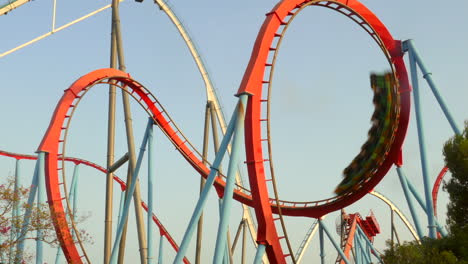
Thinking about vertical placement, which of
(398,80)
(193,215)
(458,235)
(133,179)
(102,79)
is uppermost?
(102,79)

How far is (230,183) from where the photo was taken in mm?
11195

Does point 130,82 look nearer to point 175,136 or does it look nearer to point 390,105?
point 175,136

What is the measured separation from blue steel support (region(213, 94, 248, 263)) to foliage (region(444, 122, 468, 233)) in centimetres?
389

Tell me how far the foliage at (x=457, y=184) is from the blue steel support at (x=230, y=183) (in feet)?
12.8

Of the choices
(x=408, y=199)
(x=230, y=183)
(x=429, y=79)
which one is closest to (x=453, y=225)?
(x=408, y=199)

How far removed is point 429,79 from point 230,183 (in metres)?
5.13

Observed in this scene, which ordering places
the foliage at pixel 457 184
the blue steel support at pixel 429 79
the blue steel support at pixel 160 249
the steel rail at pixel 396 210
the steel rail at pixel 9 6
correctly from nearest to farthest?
1. the foliage at pixel 457 184
2. the blue steel support at pixel 429 79
3. the steel rail at pixel 9 6
4. the blue steel support at pixel 160 249
5. the steel rail at pixel 396 210

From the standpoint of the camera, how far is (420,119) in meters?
13.0

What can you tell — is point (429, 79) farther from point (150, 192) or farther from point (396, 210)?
point (396, 210)

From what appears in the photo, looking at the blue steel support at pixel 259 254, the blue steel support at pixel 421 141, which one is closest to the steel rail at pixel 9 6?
the blue steel support at pixel 259 254

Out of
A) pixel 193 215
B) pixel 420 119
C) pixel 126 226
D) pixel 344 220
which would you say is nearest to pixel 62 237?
pixel 126 226

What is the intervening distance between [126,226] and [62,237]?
2.41 m

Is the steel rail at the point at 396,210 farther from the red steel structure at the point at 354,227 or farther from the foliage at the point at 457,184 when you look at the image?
the foliage at the point at 457,184

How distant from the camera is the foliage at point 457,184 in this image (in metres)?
11.1
